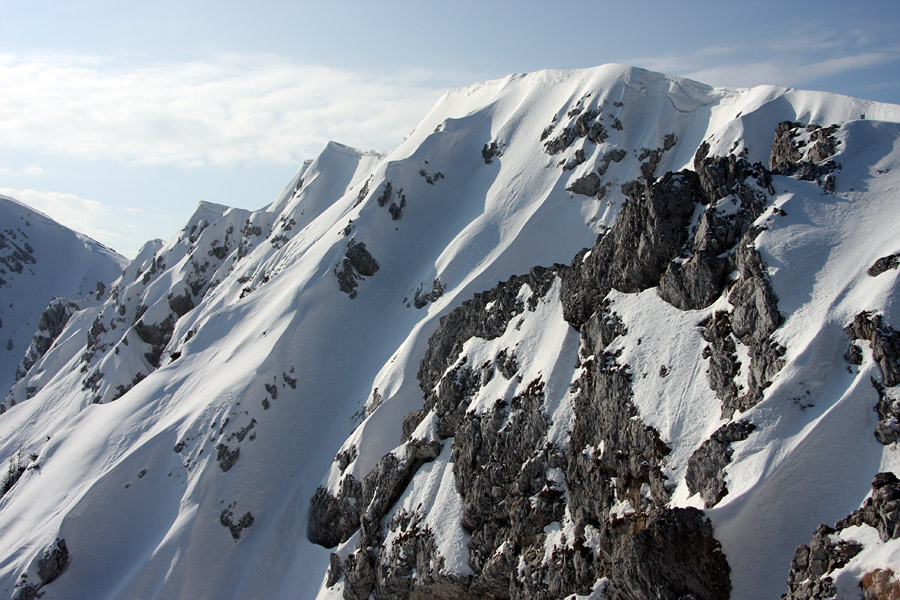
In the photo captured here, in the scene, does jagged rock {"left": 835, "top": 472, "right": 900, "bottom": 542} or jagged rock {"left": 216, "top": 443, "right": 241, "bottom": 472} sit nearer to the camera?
jagged rock {"left": 835, "top": 472, "right": 900, "bottom": 542}

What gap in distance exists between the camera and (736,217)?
106ft

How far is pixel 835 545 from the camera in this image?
19234 millimetres

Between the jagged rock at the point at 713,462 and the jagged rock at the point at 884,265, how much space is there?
9116 mm

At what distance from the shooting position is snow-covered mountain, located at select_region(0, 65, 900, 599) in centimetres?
2316

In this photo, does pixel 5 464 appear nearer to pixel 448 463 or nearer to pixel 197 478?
pixel 197 478

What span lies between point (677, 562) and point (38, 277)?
19986cm

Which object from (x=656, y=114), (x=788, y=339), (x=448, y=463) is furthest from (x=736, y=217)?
(x=656, y=114)

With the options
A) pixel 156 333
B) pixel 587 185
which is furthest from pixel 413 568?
pixel 156 333

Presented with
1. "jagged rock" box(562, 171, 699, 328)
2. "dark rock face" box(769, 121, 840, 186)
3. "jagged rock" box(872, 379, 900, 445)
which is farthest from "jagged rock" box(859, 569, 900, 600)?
"dark rock face" box(769, 121, 840, 186)

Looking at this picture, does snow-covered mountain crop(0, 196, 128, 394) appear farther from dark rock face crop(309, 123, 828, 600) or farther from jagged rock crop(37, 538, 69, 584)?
dark rock face crop(309, 123, 828, 600)

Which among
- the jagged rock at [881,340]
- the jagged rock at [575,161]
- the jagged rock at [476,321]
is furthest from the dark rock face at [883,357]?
the jagged rock at [575,161]

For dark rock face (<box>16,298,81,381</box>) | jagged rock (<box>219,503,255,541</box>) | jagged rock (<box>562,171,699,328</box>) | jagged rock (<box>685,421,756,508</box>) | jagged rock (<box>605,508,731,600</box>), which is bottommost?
jagged rock (<box>605,508,731,600</box>)

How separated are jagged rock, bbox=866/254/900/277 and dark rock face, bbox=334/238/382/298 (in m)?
53.5

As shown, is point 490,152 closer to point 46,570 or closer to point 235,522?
point 235,522
